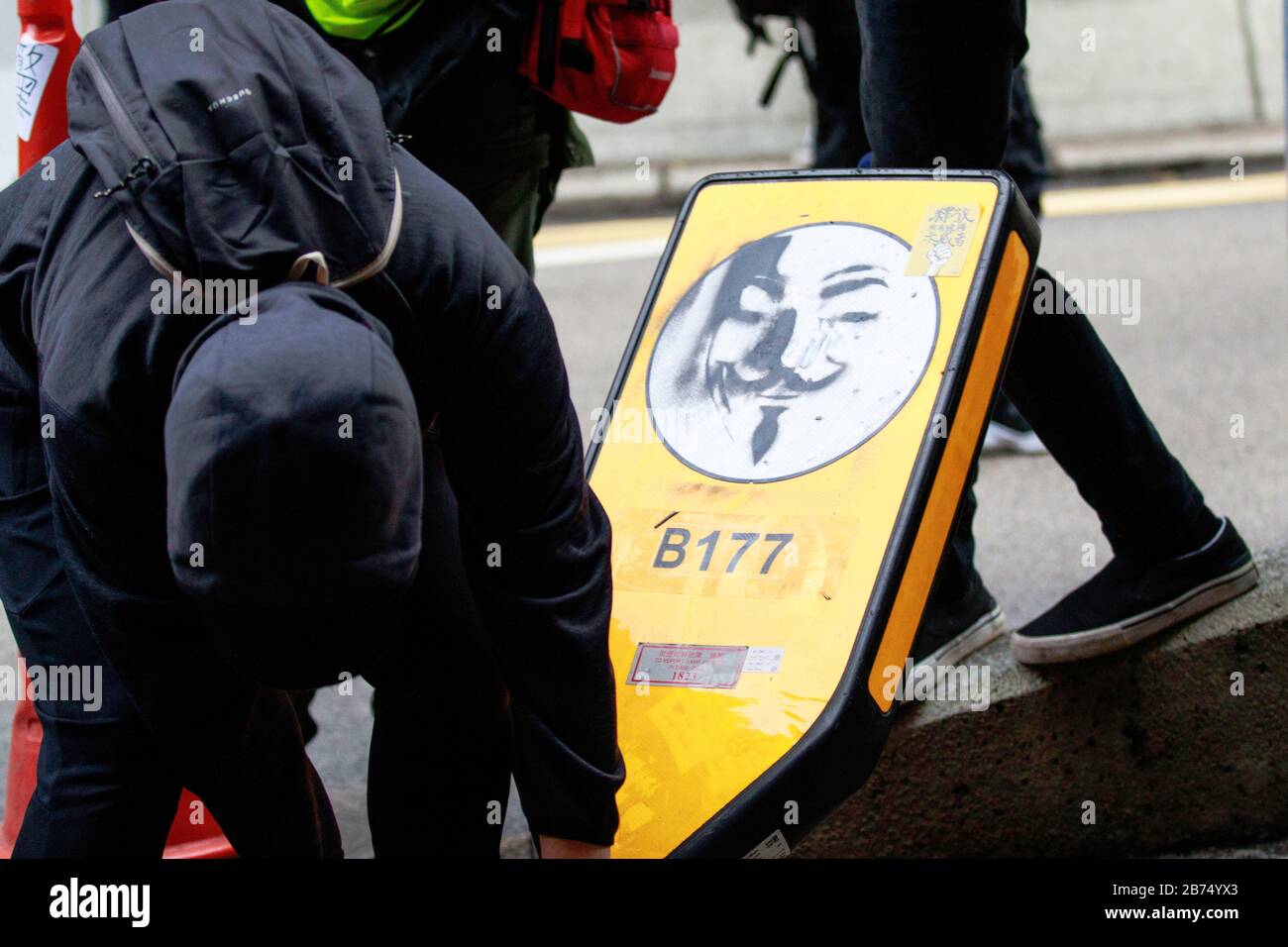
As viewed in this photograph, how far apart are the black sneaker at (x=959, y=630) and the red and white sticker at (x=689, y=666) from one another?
0.47m

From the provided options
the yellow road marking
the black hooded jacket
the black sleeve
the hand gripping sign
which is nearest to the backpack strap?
the black hooded jacket

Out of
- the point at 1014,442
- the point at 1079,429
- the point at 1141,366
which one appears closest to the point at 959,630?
the point at 1079,429

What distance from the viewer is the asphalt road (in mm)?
3607

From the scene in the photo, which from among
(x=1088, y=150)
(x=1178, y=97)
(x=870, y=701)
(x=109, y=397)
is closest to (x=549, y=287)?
(x=1088, y=150)

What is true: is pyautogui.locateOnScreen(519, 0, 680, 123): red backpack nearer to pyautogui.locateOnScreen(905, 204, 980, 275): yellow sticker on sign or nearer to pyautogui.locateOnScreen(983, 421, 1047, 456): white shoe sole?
pyautogui.locateOnScreen(905, 204, 980, 275): yellow sticker on sign

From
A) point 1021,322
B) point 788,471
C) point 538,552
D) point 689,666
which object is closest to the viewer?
point 538,552

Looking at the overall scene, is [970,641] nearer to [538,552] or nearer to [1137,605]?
[1137,605]

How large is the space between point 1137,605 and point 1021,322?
0.46 metres

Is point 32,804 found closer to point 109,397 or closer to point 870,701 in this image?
point 109,397

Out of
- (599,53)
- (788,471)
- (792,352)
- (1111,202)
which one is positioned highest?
(599,53)

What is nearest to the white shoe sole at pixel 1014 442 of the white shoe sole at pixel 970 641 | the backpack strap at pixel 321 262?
the white shoe sole at pixel 970 641

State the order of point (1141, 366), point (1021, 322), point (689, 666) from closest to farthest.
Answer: point (689, 666) → point (1021, 322) → point (1141, 366)

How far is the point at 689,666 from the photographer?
2.33 meters
